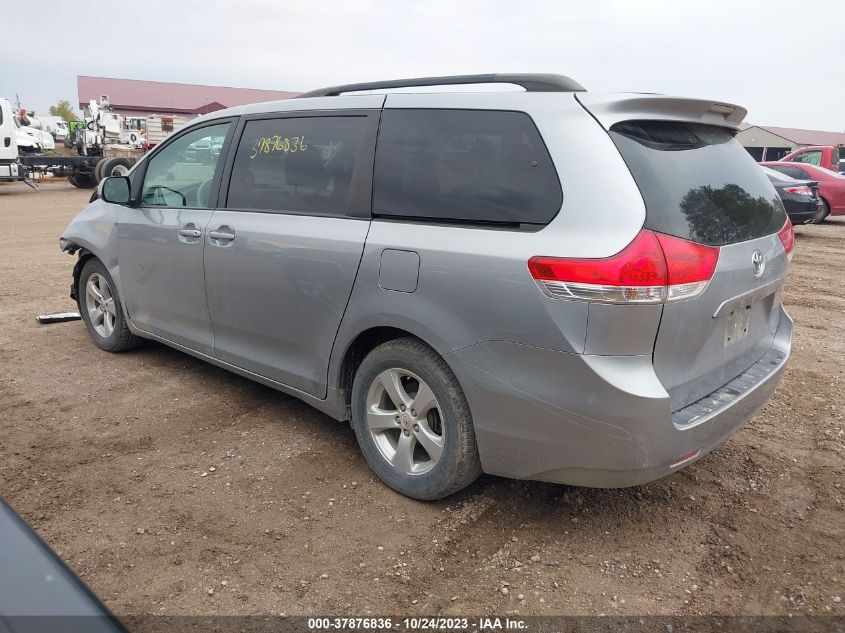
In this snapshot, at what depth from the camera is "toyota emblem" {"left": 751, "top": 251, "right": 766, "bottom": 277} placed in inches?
109

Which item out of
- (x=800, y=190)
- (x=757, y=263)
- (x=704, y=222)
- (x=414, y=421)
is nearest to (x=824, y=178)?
(x=800, y=190)

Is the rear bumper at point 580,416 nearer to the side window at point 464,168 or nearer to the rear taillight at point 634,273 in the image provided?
the rear taillight at point 634,273

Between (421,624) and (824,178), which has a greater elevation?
(824,178)

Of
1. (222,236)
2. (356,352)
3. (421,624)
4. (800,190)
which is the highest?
(800,190)

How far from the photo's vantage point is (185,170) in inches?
169

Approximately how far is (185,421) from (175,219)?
1262 mm

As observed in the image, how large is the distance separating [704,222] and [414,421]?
58.4 inches

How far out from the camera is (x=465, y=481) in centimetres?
290

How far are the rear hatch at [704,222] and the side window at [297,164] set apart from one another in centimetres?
126

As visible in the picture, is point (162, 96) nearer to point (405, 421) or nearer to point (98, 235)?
point (98, 235)

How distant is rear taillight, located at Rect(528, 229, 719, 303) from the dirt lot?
1.13 metres

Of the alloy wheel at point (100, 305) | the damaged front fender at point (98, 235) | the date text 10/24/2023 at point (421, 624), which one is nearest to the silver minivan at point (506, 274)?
the date text 10/24/2023 at point (421, 624)

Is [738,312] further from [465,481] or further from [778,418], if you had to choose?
[778,418]

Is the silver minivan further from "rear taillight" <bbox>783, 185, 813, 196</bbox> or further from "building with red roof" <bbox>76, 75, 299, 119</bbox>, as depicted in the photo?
"building with red roof" <bbox>76, 75, 299, 119</bbox>
